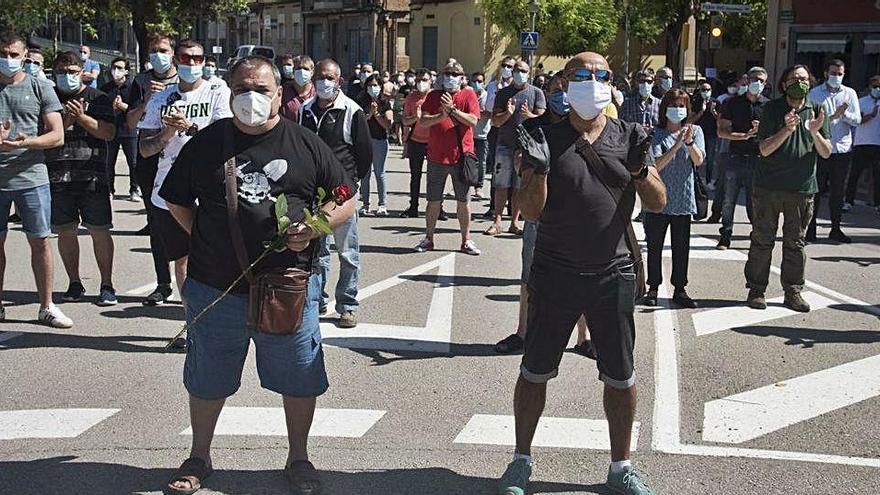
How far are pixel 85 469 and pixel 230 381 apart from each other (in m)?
0.95

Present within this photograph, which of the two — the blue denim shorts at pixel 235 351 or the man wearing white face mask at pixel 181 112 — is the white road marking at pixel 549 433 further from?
the man wearing white face mask at pixel 181 112

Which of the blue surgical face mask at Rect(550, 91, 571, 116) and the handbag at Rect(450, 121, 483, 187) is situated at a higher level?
the blue surgical face mask at Rect(550, 91, 571, 116)

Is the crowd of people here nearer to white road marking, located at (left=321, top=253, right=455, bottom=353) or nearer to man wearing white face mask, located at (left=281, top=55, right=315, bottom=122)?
man wearing white face mask, located at (left=281, top=55, right=315, bottom=122)

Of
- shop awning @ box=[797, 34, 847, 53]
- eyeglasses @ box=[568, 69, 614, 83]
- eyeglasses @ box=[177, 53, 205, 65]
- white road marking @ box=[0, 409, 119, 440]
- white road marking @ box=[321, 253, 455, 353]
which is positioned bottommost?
white road marking @ box=[321, 253, 455, 353]

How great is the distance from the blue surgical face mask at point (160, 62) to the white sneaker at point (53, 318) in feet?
6.52

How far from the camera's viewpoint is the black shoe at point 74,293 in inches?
349

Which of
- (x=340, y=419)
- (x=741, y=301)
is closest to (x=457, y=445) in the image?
(x=340, y=419)

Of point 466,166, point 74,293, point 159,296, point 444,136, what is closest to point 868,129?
point 466,166

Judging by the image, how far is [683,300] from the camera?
907 cm

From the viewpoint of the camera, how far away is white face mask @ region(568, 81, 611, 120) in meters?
4.60

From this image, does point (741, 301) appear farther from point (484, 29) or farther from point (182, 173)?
point (484, 29)

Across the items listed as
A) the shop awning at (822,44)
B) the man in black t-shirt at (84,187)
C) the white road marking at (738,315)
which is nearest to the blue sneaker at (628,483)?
the white road marking at (738,315)

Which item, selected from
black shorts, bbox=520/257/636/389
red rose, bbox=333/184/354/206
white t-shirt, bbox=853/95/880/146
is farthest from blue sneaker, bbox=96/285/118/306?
white t-shirt, bbox=853/95/880/146

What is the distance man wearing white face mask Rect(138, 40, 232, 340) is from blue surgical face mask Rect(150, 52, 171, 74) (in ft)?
1.46
